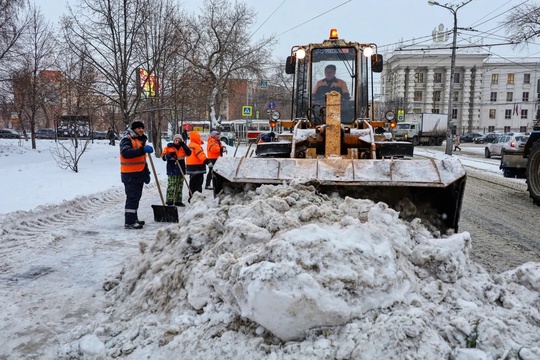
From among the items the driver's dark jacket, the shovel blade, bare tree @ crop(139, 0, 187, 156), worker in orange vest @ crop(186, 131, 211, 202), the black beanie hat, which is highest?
bare tree @ crop(139, 0, 187, 156)

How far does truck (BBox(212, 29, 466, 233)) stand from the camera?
4453mm

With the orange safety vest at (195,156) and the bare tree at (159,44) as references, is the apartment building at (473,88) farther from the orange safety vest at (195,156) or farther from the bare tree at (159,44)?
the orange safety vest at (195,156)

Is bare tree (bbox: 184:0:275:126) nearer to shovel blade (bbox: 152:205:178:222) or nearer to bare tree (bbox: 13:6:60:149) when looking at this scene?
bare tree (bbox: 13:6:60:149)

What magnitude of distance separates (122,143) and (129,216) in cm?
109

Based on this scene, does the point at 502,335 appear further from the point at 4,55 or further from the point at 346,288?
the point at 4,55

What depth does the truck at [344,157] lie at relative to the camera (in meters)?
4.45

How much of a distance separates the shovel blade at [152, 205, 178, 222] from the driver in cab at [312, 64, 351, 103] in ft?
9.46

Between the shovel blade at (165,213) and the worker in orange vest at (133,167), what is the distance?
0.46 metres

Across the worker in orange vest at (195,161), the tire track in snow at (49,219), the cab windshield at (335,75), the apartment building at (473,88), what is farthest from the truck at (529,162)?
the apartment building at (473,88)

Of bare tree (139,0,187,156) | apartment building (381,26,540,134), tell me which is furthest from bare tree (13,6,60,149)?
apartment building (381,26,540,134)

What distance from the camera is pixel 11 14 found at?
18828 mm

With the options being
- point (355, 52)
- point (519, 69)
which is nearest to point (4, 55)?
point (355, 52)

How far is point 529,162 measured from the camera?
889 centimetres

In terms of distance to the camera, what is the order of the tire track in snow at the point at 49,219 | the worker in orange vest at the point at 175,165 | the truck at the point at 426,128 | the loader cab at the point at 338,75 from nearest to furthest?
the tire track in snow at the point at 49,219
the loader cab at the point at 338,75
the worker in orange vest at the point at 175,165
the truck at the point at 426,128
